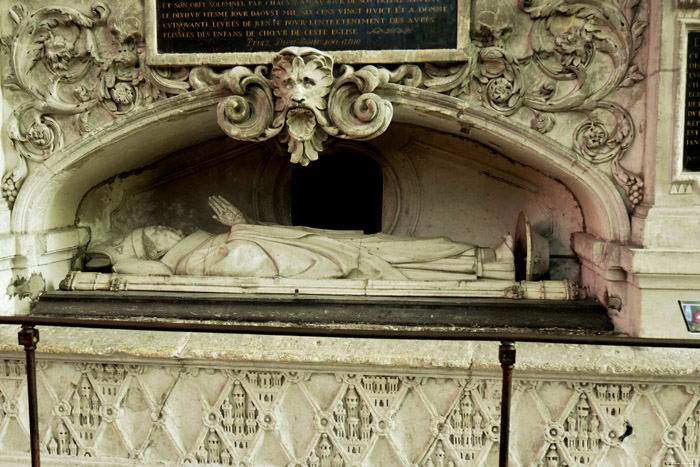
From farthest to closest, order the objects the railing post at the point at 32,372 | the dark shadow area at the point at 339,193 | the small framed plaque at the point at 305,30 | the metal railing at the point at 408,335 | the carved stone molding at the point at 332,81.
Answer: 1. the dark shadow area at the point at 339,193
2. the small framed plaque at the point at 305,30
3. the carved stone molding at the point at 332,81
4. the railing post at the point at 32,372
5. the metal railing at the point at 408,335

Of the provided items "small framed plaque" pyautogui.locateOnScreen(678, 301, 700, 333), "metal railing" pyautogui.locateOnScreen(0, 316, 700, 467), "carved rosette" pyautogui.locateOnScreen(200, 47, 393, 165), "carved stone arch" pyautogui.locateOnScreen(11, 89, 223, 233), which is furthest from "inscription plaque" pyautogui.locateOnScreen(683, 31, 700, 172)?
"carved stone arch" pyautogui.locateOnScreen(11, 89, 223, 233)

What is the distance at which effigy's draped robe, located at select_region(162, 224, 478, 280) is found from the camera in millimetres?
4039

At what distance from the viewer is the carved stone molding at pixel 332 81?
3496 mm

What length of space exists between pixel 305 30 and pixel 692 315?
266 centimetres

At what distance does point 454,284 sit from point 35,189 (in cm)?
270

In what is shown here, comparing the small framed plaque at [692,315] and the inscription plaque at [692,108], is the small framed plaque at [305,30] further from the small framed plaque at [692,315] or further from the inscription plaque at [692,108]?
the small framed plaque at [692,315]

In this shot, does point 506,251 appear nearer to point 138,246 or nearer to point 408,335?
point 408,335

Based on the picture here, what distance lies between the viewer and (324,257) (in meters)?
4.09

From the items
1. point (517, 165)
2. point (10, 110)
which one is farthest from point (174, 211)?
point (517, 165)

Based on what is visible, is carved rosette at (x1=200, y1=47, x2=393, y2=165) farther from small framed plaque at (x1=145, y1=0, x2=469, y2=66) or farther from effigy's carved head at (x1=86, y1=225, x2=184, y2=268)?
effigy's carved head at (x1=86, y1=225, x2=184, y2=268)

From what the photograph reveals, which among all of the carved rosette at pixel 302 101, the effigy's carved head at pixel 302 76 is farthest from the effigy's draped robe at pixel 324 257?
the effigy's carved head at pixel 302 76

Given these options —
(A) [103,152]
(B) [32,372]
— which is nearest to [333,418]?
(B) [32,372]

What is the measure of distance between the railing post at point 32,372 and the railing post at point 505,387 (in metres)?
1.89

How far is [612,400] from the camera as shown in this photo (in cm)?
323
